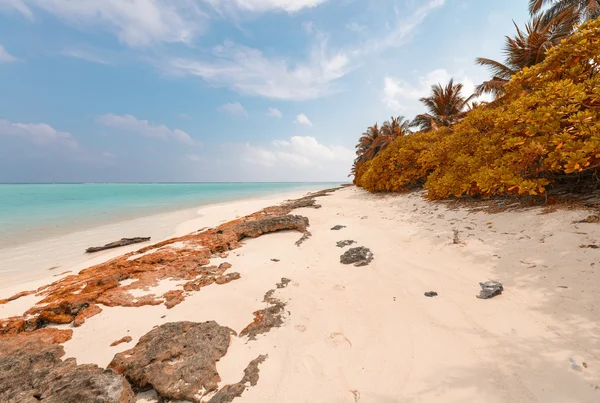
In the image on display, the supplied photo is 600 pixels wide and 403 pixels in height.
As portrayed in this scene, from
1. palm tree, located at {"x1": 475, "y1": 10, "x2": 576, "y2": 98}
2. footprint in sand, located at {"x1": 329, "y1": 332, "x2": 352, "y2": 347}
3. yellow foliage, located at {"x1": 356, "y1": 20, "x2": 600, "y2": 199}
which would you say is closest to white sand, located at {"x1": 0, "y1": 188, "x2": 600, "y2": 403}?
footprint in sand, located at {"x1": 329, "y1": 332, "x2": 352, "y2": 347}

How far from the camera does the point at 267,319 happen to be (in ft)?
9.17

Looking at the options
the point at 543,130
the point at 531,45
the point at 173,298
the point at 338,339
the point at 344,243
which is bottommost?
the point at 338,339

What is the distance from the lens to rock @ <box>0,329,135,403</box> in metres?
1.68

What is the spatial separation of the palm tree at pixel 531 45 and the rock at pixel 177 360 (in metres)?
15.9

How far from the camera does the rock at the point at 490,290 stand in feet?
8.95

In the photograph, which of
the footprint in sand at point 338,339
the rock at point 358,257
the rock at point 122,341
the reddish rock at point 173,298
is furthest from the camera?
the rock at point 358,257

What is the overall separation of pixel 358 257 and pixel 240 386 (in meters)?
2.89

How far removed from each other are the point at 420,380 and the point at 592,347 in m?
1.47

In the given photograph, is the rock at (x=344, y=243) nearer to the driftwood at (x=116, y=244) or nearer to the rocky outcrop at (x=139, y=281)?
the rocky outcrop at (x=139, y=281)

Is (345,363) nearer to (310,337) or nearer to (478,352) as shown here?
(310,337)

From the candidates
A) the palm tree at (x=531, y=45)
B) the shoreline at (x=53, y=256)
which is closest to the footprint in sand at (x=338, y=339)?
the shoreline at (x=53, y=256)

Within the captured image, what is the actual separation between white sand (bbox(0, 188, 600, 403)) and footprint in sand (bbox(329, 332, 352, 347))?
1 centimetres

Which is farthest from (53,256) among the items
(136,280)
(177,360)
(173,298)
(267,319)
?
(267,319)

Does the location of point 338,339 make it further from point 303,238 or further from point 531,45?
point 531,45
